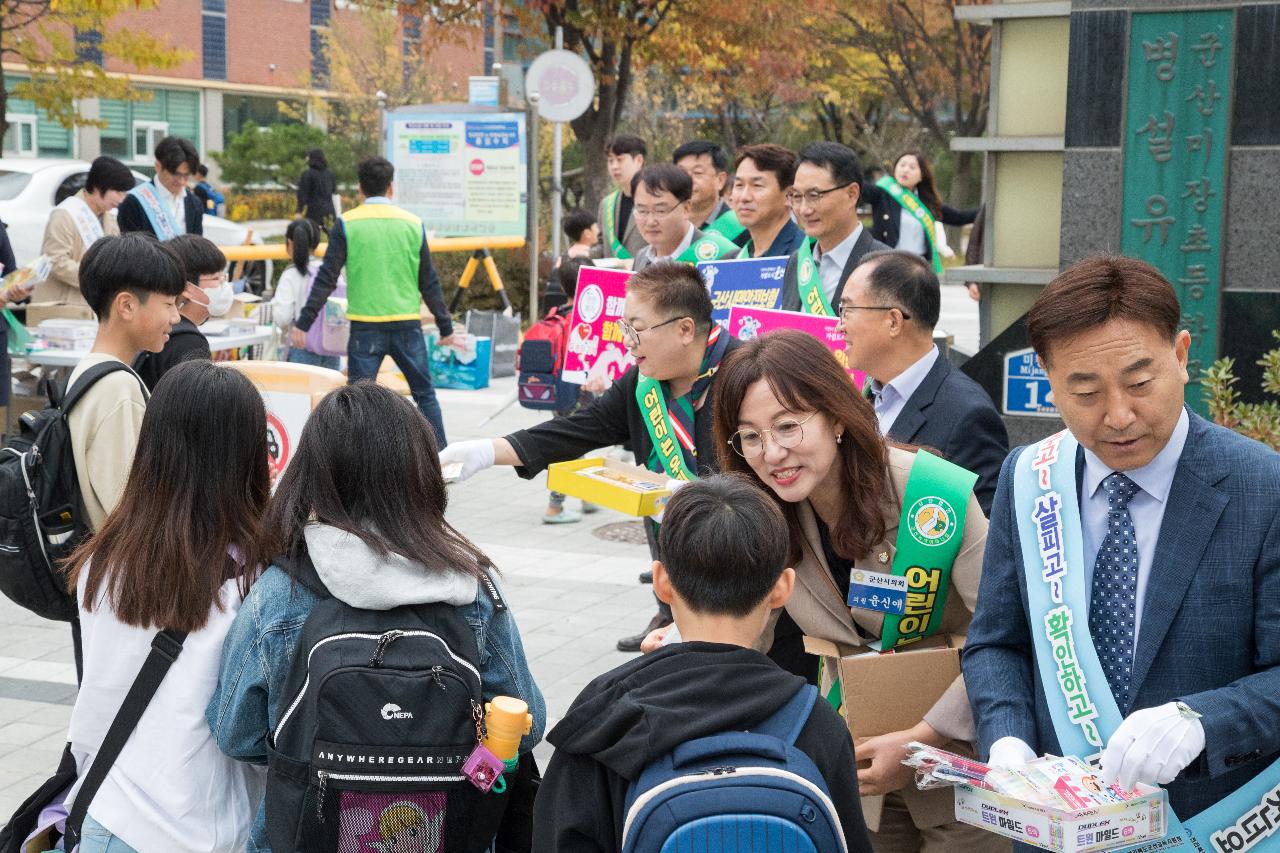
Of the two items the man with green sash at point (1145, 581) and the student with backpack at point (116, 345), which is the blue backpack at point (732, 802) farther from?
the student with backpack at point (116, 345)

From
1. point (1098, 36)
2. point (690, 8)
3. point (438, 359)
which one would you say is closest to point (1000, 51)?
point (1098, 36)

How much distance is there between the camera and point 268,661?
8.64ft

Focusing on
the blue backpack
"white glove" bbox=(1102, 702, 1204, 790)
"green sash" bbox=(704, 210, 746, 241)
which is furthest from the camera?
"green sash" bbox=(704, 210, 746, 241)

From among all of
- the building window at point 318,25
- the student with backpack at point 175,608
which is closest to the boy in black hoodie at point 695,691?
the student with backpack at point 175,608

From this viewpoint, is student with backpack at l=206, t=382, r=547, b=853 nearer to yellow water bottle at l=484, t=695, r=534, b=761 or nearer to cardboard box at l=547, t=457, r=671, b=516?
yellow water bottle at l=484, t=695, r=534, b=761

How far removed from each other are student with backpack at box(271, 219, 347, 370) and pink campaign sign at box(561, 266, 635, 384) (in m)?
3.85

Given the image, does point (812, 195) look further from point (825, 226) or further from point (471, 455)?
point (471, 455)

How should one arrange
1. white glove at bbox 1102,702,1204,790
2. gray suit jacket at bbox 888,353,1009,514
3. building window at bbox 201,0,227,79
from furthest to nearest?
building window at bbox 201,0,227,79 → gray suit jacket at bbox 888,353,1009,514 → white glove at bbox 1102,702,1204,790

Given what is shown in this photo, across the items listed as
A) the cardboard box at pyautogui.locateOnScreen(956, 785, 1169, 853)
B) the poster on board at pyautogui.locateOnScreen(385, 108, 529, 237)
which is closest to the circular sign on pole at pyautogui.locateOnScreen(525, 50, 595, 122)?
the poster on board at pyautogui.locateOnScreen(385, 108, 529, 237)

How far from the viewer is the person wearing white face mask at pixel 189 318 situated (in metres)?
5.05

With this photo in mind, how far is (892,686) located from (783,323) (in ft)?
9.52

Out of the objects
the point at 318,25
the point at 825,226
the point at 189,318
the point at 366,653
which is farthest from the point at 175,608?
the point at 318,25

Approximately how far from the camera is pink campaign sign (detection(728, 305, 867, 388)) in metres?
5.44

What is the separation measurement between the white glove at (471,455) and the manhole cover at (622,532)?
454cm
